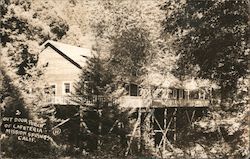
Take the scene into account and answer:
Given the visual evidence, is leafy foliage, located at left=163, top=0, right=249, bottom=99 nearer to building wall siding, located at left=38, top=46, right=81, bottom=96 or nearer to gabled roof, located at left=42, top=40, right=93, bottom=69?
gabled roof, located at left=42, top=40, right=93, bottom=69

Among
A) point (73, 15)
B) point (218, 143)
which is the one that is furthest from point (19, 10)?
point (218, 143)

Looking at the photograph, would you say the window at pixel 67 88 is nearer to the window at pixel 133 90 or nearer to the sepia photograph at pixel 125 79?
the sepia photograph at pixel 125 79

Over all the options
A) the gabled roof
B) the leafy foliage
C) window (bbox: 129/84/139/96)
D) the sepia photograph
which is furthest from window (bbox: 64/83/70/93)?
the leafy foliage

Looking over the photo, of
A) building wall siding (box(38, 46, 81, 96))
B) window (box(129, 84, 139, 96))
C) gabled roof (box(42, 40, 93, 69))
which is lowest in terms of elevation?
window (box(129, 84, 139, 96))

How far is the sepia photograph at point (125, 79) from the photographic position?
7.98ft

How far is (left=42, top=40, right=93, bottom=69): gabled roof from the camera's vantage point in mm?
2533

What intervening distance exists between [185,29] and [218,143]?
65 cm

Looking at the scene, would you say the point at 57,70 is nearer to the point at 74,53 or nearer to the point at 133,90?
the point at 74,53

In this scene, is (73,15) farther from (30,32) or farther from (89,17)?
(30,32)

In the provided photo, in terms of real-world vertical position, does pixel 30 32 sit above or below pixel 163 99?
above

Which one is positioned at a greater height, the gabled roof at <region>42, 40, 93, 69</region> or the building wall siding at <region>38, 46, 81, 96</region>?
the gabled roof at <region>42, 40, 93, 69</region>

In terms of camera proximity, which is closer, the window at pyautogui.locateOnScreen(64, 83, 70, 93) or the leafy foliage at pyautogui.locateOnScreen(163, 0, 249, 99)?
the leafy foliage at pyautogui.locateOnScreen(163, 0, 249, 99)

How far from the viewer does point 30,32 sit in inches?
103

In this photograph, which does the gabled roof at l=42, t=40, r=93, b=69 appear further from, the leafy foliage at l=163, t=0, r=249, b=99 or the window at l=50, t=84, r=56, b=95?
the leafy foliage at l=163, t=0, r=249, b=99
